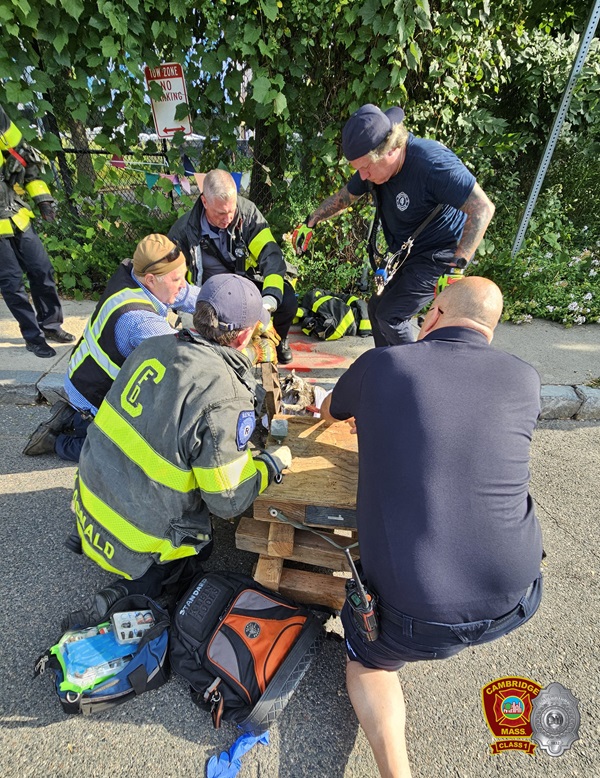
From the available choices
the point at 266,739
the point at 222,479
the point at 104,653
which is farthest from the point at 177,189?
the point at 266,739

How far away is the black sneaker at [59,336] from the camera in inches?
169

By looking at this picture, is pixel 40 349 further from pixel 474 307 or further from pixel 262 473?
pixel 474 307

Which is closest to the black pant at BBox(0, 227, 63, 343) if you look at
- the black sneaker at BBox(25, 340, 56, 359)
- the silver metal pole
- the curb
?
the black sneaker at BBox(25, 340, 56, 359)

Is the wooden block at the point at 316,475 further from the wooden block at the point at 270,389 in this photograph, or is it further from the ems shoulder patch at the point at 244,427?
the ems shoulder patch at the point at 244,427

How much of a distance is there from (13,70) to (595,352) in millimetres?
5953

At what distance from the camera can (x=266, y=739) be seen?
1809mm

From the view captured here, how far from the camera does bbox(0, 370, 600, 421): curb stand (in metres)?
3.72

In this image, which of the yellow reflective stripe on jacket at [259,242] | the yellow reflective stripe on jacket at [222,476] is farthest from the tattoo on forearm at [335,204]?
the yellow reflective stripe on jacket at [222,476]

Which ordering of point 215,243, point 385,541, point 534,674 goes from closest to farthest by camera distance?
point 385,541 → point 534,674 → point 215,243

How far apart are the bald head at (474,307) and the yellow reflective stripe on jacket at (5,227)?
11.7 feet

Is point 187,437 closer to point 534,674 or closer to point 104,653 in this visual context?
point 104,653

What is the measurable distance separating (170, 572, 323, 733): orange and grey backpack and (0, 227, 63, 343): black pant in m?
2.95

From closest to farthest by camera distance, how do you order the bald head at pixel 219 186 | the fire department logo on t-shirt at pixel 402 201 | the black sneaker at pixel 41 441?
1. the fire department logo on t-shirt at pixel 402 201
2. the black sneaker at pixel 41 441
3. the bald head at pixel 219 186

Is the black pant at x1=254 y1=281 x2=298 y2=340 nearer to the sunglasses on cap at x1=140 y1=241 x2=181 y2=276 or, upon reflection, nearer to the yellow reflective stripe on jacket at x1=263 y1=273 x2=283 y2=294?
the yellow reflective stripe on jacket at x1=263 y1=273 x2=283 y2=294
